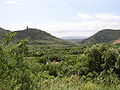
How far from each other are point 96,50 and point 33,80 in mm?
13365

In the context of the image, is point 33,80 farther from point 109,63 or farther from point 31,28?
point 31,28

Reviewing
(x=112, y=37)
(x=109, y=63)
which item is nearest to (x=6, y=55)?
(x=109, y=63)

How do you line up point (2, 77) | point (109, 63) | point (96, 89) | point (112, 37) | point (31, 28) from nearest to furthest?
point (2, 77) → point (96, 89) → point (109, 63) → point (31, 28) → point (112, 37)

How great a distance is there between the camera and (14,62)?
18.8 ft

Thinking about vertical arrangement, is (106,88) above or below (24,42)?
below

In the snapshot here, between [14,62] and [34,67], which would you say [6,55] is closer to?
[14,62]

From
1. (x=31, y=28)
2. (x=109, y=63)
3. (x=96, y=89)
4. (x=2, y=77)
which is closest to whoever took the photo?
(x=2, y=77)

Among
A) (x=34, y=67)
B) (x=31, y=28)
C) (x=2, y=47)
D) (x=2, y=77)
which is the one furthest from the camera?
(x=31, y=28)

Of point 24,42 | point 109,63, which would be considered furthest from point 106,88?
point 109,63

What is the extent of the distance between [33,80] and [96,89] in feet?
5.92

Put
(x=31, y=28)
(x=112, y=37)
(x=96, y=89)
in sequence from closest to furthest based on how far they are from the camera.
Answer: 1. (x=96, y=89)
2. (x=31, y=28)
3. (x=112, y=37)

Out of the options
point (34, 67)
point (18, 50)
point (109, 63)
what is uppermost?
point (18, 50)

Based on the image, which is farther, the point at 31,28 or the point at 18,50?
the point at 31,28

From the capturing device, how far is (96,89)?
6941 mm
